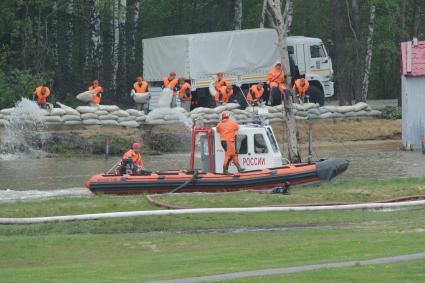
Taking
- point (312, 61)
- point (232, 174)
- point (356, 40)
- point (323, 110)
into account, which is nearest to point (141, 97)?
point (323, 110)

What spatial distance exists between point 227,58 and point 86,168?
36.8 feet

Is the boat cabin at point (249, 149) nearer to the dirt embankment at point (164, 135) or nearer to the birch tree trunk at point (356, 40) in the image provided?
the dirt embankment at point (164, 135)

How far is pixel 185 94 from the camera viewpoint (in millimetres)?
40562

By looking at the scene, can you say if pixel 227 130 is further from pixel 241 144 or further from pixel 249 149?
pixel 249 149

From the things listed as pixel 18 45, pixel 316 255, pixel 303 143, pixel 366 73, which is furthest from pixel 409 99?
pixel 316 255

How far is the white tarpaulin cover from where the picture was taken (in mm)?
43000

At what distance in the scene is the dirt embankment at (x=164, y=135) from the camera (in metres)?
38.2

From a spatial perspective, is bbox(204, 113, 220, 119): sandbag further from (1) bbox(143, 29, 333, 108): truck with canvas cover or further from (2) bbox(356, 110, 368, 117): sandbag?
Answer: (2) bbox(356, 110, 368, 117): sandbag

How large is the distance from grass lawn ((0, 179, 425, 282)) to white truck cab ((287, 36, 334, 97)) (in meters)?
19.5

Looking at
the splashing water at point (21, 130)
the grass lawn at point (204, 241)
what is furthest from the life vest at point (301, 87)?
the grass lawn at point (204, 241)

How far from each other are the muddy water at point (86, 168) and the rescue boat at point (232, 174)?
2.08 metres

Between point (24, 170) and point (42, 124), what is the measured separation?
4760 millimetres

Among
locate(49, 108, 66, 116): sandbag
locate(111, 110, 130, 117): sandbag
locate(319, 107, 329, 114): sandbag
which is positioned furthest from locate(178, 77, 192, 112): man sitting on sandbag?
locate(319, 107, 329, 114): sandbag

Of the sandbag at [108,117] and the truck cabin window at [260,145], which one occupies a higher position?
the sandbag at [108,117]
